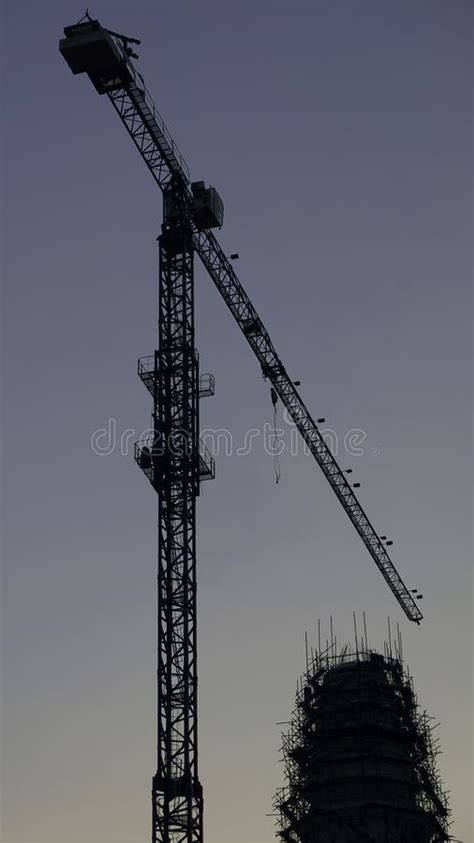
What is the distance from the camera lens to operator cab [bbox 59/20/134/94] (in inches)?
2356

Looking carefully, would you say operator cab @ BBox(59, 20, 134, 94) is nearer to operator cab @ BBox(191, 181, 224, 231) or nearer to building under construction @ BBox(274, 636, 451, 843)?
operator cab @ BBox(191, 181, 224, 231)

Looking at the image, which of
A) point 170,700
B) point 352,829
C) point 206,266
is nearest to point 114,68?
point 206,266

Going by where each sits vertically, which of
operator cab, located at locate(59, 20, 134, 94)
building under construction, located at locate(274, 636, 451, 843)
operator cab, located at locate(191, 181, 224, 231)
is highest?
operator cab, located at locate(59, 20, 134, 94)

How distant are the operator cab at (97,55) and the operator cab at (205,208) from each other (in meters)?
7.29

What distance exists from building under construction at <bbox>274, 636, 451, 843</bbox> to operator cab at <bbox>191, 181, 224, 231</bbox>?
29.0m

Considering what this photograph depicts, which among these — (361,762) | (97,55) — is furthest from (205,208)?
(361,762)

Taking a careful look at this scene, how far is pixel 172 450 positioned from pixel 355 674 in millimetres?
21809

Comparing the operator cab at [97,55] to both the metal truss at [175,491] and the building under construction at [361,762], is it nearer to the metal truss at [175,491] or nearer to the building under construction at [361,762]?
the metal truss at [175,491]

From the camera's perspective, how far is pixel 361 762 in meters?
64.9

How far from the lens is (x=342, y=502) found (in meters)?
86.2

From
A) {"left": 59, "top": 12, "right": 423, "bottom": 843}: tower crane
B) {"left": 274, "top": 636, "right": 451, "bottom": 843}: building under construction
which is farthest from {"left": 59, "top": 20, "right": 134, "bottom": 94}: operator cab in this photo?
{"left": 274, "top": 636, "right": 451, "bottom": 843}: building under construction

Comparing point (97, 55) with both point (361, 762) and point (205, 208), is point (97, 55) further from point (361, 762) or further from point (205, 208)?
point (361, 762)

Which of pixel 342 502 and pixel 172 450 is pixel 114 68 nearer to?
pixel 172 450

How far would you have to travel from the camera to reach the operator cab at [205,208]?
64.8 meters
